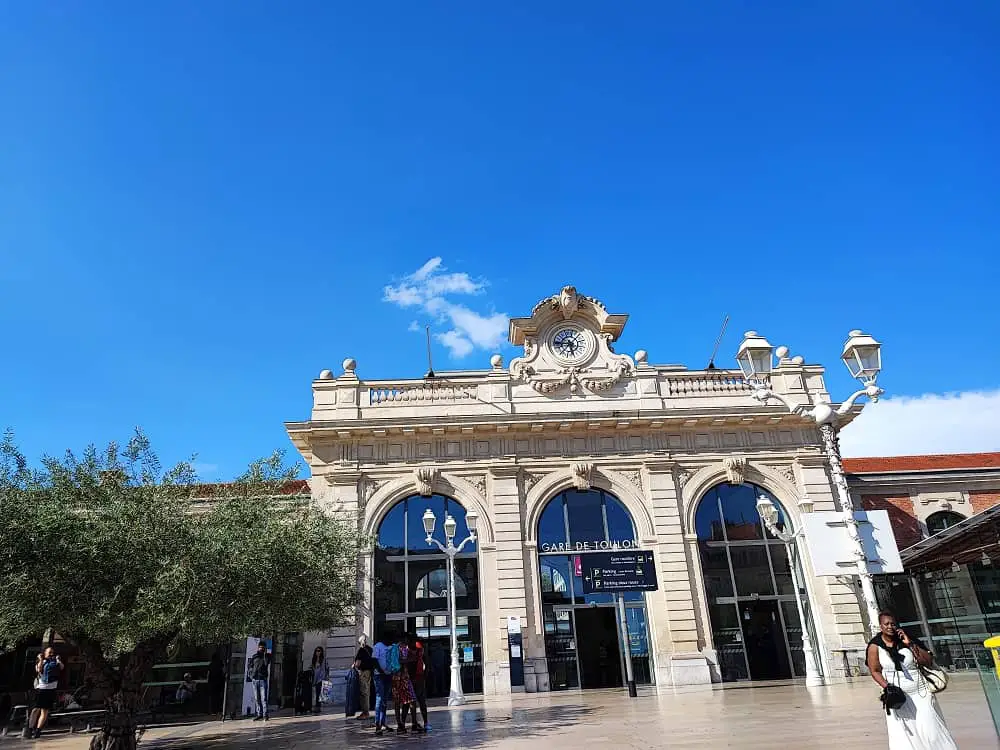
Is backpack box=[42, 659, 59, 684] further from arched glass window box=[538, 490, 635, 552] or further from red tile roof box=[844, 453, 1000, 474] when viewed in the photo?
red tile roof box=[844, 453, 1000, 474]

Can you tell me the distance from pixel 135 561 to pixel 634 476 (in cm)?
1656

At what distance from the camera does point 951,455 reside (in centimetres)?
2967

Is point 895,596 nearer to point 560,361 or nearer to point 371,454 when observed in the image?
point 560,361

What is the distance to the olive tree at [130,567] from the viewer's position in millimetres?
10500

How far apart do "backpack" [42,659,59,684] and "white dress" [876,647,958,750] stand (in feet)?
53.6

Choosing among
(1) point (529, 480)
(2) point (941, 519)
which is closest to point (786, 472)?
(2) point (941, 519)

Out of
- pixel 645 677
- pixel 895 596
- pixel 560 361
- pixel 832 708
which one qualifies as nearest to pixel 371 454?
pixel 560 361

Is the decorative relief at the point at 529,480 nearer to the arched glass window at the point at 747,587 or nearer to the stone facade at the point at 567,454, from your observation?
the stone facade at the point at 567,454

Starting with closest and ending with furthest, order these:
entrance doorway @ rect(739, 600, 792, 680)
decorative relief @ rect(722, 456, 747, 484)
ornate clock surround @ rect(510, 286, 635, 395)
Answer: entrance doorway @ rect(739, 600, 792, 680)
decorative relief @ rect(722, 456, 747, 484)
ornate clock surround @ rect(510, 286, 635, 395)

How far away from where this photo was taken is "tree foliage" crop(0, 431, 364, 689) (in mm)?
10484

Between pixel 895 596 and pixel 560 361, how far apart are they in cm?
1385

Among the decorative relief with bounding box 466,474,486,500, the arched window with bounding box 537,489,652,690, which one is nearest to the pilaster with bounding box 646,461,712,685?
the arched window with bounding box 537,489,652,690

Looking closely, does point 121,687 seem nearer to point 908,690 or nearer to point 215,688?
point 215,688


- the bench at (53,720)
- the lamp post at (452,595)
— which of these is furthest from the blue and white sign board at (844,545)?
the bench at (53,720)
